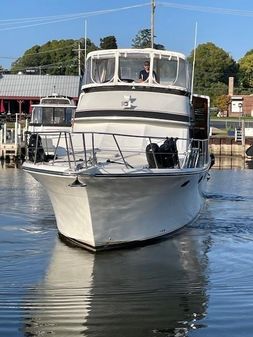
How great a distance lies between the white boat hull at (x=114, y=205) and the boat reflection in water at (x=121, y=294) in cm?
33

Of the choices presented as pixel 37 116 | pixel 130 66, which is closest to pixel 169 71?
pixel 130 66

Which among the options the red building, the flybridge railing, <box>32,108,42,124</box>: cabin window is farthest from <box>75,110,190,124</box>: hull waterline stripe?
the red building

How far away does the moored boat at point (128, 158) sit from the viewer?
10.0 meters

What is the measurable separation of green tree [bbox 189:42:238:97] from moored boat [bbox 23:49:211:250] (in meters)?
111

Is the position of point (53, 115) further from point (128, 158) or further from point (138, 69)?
point (128, 158)

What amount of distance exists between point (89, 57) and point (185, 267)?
7.05 m

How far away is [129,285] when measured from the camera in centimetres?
884

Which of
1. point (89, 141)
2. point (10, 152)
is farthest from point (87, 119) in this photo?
point (10, 152)

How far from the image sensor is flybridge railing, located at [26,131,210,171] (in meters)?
10.3

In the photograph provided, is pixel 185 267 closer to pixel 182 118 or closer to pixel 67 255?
pixel 67 255

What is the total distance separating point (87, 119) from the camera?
44.8ft

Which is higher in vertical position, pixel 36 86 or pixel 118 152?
pixel 36 86

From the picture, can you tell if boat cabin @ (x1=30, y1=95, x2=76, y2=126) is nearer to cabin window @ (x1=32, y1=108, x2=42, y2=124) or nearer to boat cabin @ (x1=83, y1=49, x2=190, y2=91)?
cabin window @ (x1=32, y1=108, x2=42, y2=124)

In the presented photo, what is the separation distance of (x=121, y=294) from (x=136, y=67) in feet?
25.1
